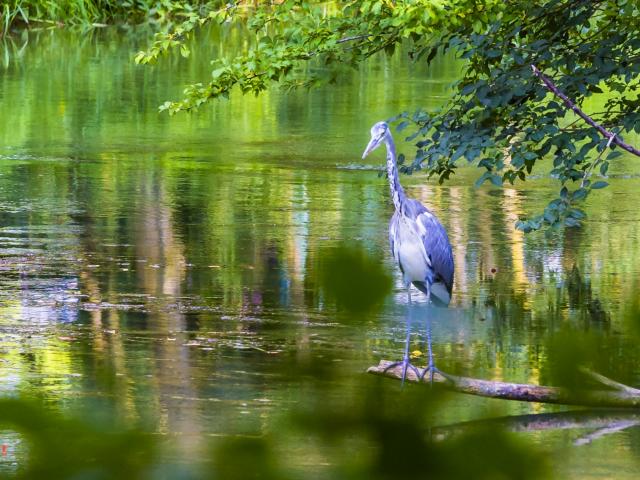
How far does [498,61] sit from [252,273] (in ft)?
8.65

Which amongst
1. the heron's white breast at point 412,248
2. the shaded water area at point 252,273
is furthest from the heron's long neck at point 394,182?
the shaded water area at point 252,273

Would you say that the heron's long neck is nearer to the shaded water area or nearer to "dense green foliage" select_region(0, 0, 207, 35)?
the shaded water area

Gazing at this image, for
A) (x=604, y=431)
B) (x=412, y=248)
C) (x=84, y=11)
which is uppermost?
(x=84, y=11)

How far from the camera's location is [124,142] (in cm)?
1664

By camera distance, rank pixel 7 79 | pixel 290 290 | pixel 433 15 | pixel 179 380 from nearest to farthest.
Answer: pixel 179 380
pixel 433 15
pixel 290 290
pixel 7 79

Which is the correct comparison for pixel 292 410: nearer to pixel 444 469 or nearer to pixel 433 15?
pixel 444 469

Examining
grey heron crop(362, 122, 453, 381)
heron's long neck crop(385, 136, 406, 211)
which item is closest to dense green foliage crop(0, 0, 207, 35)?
heron's long neck crop(385, 136, 406, 211)

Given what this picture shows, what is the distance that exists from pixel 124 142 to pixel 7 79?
645cm

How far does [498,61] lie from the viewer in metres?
8.05

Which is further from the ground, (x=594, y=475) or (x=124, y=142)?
(x=124, y=142)

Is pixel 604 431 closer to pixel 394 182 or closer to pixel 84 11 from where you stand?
pixel 394 182

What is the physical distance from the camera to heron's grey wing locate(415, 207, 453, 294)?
295 inches

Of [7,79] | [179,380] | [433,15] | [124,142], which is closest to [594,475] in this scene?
[179,380]

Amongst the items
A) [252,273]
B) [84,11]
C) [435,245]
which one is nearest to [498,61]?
[435,245]
